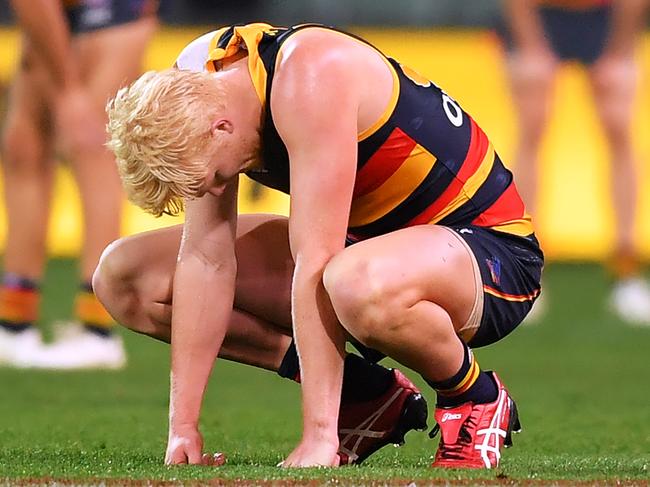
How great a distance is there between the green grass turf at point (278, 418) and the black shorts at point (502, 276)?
0.99ft

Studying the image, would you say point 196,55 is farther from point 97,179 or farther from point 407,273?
point 97,179

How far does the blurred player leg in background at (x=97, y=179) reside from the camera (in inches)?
209

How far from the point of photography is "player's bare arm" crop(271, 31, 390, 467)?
3.01 metres

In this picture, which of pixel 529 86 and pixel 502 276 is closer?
pixel 502 276

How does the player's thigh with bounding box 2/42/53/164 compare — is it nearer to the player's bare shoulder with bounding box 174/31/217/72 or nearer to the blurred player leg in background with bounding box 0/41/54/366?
the blurred player leg in background with bounding box 0/41/54/366

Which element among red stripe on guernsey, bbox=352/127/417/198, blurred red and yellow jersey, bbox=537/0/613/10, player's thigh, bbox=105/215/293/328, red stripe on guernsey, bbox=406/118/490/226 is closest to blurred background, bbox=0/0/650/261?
blurred red and yellow jersey, bbox=537/0/613/10

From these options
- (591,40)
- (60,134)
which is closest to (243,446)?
(60,134)

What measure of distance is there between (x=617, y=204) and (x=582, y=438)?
13.1ft

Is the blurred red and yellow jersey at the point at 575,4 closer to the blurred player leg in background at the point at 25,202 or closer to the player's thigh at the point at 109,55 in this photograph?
the player's thigh at the point at 109,55

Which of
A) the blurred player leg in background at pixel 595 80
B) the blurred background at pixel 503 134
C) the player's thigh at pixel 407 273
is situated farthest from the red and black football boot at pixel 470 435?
the blurred background at pixel 503 134

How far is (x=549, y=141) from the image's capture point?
8883 mm

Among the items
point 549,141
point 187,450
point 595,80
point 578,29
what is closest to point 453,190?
point 187,450

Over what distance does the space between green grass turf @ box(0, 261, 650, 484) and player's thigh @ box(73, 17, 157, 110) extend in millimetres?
1007

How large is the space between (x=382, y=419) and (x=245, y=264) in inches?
18.8
